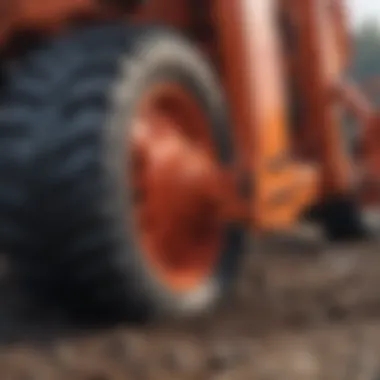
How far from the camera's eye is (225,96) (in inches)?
175

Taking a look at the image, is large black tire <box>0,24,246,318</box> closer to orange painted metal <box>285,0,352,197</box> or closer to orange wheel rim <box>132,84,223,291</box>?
orange wheel rim <box>132,84,223,291</box>

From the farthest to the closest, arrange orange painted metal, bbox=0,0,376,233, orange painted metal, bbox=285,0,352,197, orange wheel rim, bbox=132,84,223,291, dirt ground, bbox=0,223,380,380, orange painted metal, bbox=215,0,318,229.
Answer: orange painted metal, bbox=285,0,352,197 < orange painted metal, bbox=215,0,318,229 < orange painted metal, bbox=0,0,376,233 < orange wheel rim, bbox=132,84,223,291 < dirt ground, bbox=0,223,380,380

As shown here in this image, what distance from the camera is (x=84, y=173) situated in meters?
3.34

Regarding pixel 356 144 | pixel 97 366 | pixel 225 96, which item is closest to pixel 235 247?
pixel 225 96

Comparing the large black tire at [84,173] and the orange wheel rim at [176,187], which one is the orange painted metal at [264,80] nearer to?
the orange wheel rim at [176,187]

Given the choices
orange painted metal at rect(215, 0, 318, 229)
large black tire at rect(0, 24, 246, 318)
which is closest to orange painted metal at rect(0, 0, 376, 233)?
orange painted metal at rect(215, 0, 318, 229)

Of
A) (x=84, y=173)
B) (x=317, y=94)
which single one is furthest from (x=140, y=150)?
(x=317, y=94)

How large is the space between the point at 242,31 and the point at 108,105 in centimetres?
119

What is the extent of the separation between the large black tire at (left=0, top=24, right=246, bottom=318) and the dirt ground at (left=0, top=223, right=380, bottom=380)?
0.13 m

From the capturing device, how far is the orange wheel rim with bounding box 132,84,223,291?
366 centimetres

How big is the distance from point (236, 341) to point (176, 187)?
1.86 feet

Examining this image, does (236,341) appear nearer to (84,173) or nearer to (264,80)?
(84,173)

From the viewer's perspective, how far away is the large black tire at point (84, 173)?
11.0 ft

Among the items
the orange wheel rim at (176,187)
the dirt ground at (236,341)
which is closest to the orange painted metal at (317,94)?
the dirt ground at (236,341)
